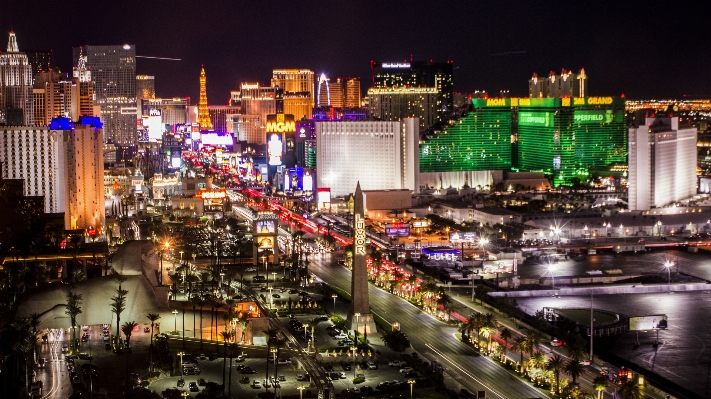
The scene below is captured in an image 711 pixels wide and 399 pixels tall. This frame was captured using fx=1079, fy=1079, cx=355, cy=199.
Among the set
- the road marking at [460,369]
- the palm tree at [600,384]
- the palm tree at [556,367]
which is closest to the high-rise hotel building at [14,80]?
the road marking at [460,369]

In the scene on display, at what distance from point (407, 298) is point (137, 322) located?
11.6 metres

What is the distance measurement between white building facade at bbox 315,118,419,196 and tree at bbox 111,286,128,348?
43.0 metres

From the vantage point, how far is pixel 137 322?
117 feet

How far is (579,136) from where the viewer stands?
87.6 m

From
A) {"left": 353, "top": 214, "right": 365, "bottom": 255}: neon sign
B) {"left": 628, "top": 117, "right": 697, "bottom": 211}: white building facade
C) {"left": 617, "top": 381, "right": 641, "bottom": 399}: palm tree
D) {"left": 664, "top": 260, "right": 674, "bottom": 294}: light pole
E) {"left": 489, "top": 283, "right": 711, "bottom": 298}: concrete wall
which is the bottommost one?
{"left": 617, "top": 381, "right": 641, "bottom": 399}: palm tree

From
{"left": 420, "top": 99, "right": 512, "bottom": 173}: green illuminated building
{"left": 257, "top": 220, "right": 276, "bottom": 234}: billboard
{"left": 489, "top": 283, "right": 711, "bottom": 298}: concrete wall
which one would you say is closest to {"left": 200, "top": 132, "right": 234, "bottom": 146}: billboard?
{"left": 420, "top": 99, "right": 512, "bottom": 173}: green illuminated building

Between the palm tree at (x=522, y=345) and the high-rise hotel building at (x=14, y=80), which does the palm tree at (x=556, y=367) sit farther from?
the high-rise hotel building at (x=14, y=80)

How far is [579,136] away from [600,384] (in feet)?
201

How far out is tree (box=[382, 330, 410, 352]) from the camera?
3350 centimetres

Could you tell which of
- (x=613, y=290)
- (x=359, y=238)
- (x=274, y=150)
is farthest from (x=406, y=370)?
(x=274, y=150)

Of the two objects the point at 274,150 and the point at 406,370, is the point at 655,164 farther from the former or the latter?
the point at 406,370

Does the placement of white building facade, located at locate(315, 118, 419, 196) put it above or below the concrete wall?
above

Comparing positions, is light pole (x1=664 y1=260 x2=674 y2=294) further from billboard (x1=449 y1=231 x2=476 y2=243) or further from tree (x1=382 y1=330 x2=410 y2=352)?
tree (x1=382 y1=330 x2=410 y2=352)

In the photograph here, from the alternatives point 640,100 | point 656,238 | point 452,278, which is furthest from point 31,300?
point 640,100
